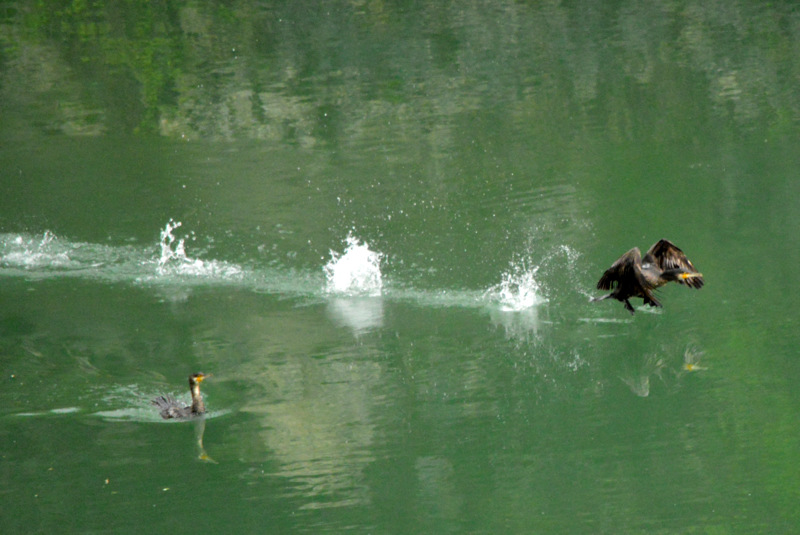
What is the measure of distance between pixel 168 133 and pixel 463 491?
41.4ft

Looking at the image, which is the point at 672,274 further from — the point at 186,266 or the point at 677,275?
the point at 186,266

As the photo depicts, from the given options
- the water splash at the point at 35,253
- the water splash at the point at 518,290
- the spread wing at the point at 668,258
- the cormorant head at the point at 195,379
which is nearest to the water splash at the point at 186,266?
the water splash at the point at 35,253

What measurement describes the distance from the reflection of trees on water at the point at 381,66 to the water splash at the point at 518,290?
5.77m

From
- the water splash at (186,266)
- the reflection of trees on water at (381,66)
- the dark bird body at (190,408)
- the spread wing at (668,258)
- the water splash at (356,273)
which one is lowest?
the dark bird body at (190,408)

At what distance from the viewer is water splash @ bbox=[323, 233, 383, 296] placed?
13.5 meters

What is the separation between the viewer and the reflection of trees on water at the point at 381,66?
2048 centimetres

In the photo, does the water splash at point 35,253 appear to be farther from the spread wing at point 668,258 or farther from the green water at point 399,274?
the spread wing at point 668,258

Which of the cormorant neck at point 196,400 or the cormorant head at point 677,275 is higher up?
the cormorant head at point 677,275

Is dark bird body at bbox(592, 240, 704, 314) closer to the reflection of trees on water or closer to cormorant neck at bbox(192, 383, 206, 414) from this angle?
cormorant neck at bbox(192, 383, 206, 414)

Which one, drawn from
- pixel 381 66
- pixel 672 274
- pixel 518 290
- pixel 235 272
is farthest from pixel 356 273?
pixel 381 66

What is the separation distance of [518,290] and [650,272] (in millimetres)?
3732

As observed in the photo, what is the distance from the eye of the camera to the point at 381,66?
2348cm

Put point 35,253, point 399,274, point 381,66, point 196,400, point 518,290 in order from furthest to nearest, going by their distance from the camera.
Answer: point 381,66 < point 35,253 < point 399,274 < point 518,290 < point 196,400

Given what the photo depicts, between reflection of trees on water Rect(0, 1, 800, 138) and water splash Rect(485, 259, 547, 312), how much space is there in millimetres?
5770
